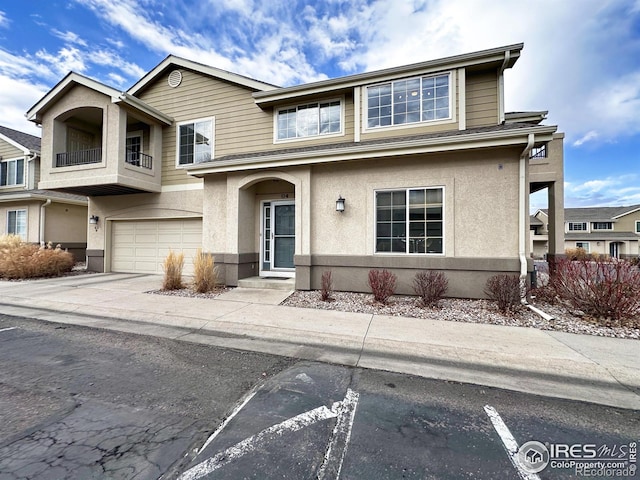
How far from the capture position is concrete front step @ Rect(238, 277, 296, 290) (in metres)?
8.35

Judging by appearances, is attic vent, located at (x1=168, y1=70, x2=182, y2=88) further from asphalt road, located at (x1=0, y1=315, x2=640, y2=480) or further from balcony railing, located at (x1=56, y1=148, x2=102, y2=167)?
asphalt road, located at (x1=0, y1=315, x2=640, y2=480)

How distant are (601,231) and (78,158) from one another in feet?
175

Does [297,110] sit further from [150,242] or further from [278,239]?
[150,242]

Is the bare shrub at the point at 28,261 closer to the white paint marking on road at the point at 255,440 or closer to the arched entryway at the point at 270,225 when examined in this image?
the arched entryway at the point at 270,225

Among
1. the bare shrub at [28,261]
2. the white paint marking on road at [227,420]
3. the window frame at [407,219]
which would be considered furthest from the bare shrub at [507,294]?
the bare shrub at [28,261]

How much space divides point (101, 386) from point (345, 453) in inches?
113

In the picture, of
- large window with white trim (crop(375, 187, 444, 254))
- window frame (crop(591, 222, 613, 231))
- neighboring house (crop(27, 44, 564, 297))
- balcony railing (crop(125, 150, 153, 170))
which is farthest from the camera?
window frame (crop(591, 222, 613, 231))

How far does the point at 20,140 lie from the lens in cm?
1600

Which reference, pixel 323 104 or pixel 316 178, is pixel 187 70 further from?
pixel 316 178

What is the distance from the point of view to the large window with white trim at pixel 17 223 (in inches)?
569

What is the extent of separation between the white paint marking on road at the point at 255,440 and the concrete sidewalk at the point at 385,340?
1.23 meters

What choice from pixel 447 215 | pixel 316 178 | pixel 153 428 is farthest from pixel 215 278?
pixel 447 215

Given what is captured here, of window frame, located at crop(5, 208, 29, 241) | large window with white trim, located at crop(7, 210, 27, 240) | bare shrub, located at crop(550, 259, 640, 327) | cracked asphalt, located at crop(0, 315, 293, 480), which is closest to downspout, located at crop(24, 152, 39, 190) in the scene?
window frame, located at crop(5, 208, 29, 241)

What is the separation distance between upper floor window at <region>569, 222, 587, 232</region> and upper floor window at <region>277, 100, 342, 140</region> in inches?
1736
